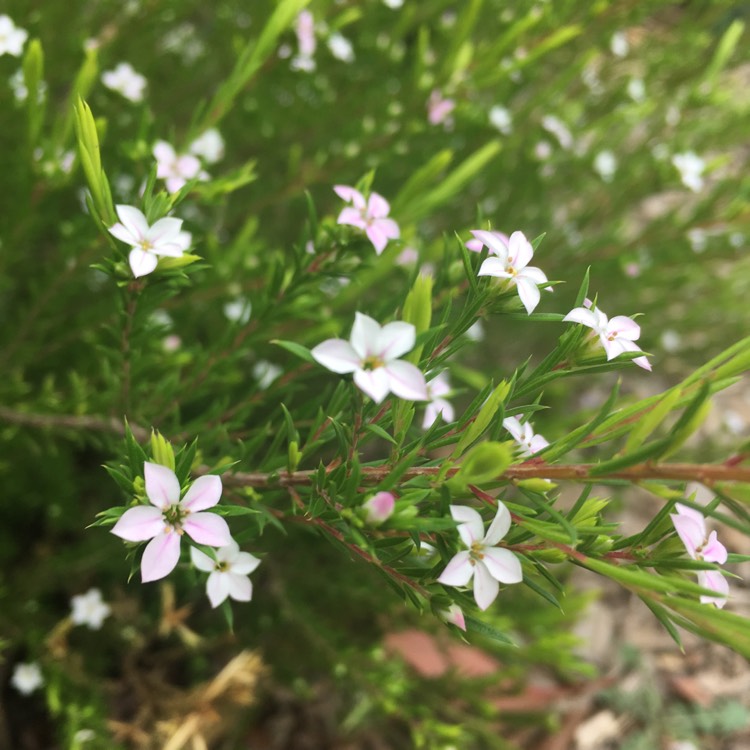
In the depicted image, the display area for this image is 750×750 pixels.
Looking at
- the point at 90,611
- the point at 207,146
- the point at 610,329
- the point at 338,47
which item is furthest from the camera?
the point at 338,47

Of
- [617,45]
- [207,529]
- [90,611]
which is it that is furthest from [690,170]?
[90,611]

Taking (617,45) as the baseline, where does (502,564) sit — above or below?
below

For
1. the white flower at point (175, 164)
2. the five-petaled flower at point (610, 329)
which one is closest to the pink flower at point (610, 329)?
the five-petaled flower at point (610, 329)

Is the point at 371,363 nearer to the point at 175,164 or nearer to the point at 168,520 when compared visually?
the point at 168,520

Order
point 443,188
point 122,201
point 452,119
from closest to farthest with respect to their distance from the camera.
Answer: point 443,188 < point 122,201 < point 452,119

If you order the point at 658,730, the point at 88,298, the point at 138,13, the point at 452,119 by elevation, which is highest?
the point at 138,13

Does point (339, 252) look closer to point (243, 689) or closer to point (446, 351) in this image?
point (446, 351)

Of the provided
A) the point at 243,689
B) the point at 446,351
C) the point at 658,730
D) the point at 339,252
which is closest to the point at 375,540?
the point at 446,351
